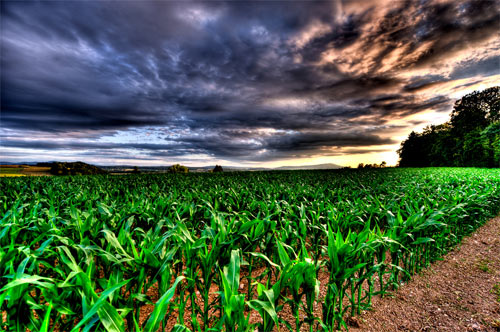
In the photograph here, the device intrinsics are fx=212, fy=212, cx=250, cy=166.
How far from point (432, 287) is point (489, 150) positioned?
152 feet

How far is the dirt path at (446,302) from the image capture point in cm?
260

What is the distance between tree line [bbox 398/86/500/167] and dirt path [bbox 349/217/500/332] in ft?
123

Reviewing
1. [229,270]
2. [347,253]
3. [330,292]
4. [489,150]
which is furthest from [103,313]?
[489,150]

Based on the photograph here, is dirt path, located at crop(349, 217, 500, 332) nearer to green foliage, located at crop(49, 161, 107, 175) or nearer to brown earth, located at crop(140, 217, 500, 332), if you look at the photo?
brown earth, located at crop(140, 217, 500, 332)

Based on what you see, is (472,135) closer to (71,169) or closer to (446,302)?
(446,302)

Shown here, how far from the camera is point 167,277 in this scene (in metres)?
1.97

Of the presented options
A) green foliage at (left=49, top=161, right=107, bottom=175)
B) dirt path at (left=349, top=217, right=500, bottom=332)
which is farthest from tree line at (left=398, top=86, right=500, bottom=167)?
green foliage at (left=49, top=161, right=107, bottom=175)

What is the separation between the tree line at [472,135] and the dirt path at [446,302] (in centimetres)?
3747

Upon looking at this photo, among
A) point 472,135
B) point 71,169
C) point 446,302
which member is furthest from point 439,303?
point 71,169

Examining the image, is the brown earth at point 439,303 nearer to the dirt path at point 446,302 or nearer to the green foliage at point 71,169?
Result: the dirt path at point 446,302

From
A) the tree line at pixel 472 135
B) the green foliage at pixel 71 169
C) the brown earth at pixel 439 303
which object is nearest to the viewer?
the brown earth at pixel 439 303

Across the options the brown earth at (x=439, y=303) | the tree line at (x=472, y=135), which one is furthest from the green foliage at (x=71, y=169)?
the tree line at (x=472, y=135)

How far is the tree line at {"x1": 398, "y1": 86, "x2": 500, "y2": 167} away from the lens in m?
32.9

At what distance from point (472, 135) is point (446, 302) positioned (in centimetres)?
4845
